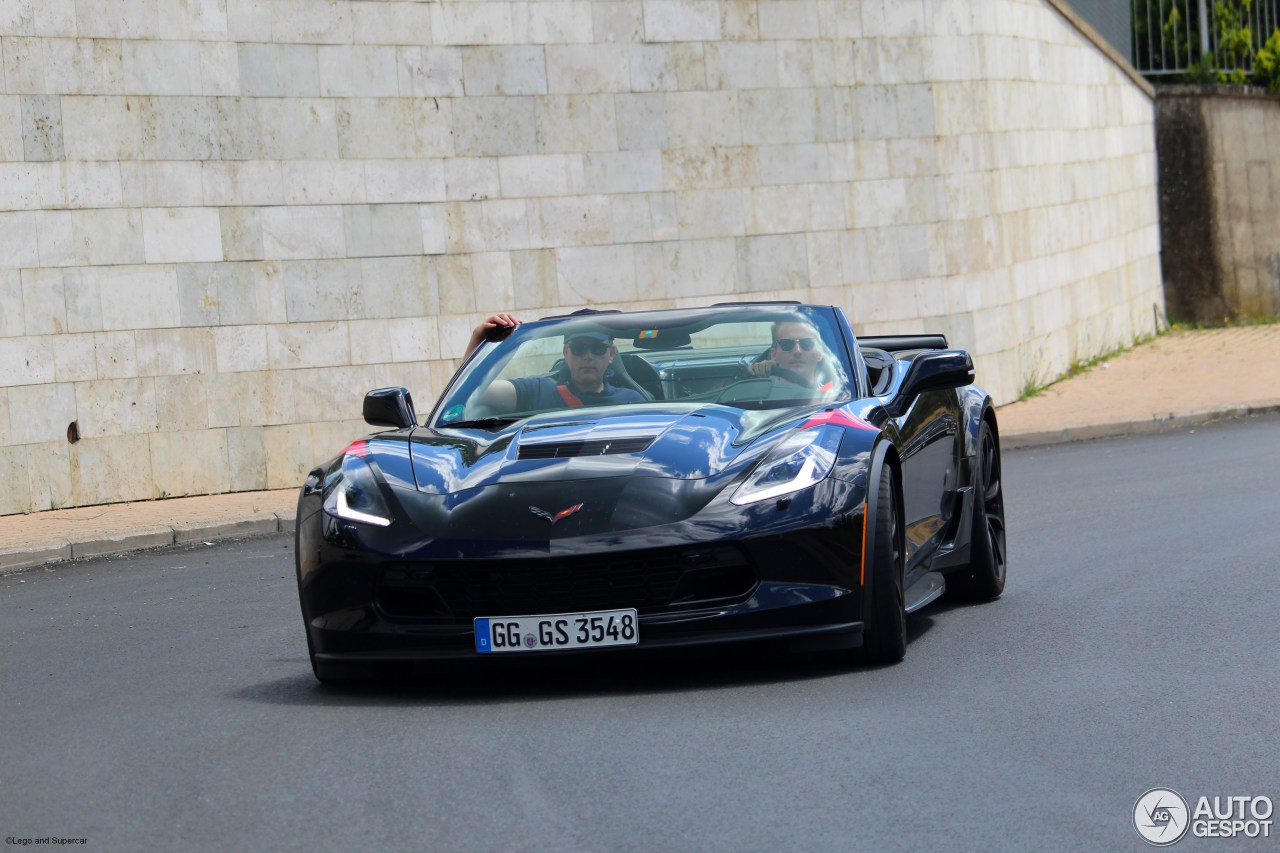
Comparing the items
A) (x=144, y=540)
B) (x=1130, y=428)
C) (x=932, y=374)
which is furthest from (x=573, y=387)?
(x=1130, y=428)

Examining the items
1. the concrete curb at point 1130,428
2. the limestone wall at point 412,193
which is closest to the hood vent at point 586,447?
the limestone wall at point 412,193

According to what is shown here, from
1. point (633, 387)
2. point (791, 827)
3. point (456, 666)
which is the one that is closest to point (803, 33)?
→ point (633, 387)

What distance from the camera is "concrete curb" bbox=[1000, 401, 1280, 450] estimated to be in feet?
56.4

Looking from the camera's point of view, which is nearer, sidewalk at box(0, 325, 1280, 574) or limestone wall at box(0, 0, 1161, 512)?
sidewalk at box(0, 325, 1280, 574)

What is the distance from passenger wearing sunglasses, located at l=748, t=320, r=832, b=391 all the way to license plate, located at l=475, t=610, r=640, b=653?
5.41ft

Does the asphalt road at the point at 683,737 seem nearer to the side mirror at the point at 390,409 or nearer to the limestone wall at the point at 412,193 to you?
the side mirror at the point at 390,409

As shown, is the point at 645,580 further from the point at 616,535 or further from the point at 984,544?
the point at 984,544

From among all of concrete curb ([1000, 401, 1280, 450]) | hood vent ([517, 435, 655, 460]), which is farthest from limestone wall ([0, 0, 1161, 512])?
hood vent ([517, 435, 655, 460])

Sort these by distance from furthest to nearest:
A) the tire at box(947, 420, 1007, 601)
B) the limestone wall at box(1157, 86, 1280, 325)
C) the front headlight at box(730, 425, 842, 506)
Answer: the limestone wall at box(1157, 86, 1280, 325) < the tire at box(947, 420, 1007, 601) < the front headlight at box(730, 425, 842, 506)

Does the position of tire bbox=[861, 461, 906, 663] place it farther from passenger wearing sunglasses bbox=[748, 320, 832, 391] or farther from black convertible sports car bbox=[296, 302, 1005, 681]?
passenger wearing sunglasses bbox=[748, 320, 832, 391]

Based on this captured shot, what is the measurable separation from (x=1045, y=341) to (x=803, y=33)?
494cm

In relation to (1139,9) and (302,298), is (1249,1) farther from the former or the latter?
(302,298)

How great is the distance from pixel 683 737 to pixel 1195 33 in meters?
25.0

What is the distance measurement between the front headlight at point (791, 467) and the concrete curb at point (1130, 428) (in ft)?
35.2
